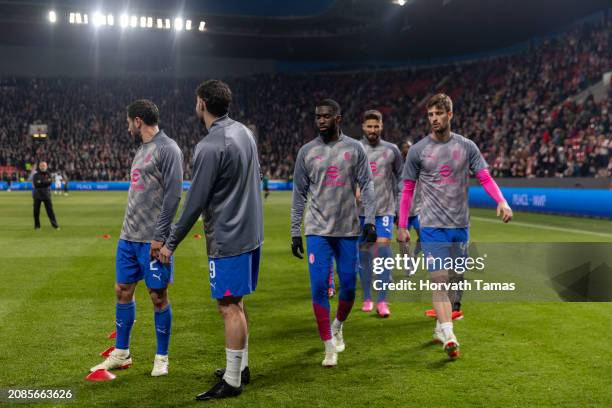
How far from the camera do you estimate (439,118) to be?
6.13 metres

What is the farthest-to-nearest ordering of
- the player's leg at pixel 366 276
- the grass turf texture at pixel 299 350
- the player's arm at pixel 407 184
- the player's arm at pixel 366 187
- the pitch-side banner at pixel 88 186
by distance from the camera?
Result: the pitch-side banner at pixel 88 186, the player's leg at pixel 366 276, the player's arm at pixel 407 184, the player's arm at pixel 366 187, the grass turf texture at pixel 299 350

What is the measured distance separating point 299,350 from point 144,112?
270cm

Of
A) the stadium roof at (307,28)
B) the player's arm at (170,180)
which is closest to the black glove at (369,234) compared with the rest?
Result: the player's arm at (170,180)

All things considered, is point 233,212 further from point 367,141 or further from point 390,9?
point 390,9

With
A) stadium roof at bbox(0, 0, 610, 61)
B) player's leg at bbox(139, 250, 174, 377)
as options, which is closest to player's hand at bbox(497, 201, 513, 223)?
player's leg at bbox(139, 250, 174, 377)

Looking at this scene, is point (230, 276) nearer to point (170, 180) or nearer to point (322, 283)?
point (170, 180)

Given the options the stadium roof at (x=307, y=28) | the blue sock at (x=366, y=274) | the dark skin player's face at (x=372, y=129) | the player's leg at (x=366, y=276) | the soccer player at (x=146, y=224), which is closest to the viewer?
the soccer player at (x=146, y=224)

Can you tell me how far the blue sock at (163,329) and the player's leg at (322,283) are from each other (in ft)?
4.25

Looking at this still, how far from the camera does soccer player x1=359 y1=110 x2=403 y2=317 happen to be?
8134 millimetres

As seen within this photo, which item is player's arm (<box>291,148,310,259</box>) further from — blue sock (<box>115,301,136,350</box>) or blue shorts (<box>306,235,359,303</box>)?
blue sock (<box>115,301,136,350</box>)

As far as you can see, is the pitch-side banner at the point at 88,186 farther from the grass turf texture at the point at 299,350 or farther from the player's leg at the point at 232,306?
the player's leg at the point at 232,306

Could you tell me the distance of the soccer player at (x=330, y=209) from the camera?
5.82 metres

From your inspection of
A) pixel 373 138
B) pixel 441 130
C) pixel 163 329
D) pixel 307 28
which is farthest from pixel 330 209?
pixel 307 28

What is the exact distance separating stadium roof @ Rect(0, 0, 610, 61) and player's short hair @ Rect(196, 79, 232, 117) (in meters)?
37.7
